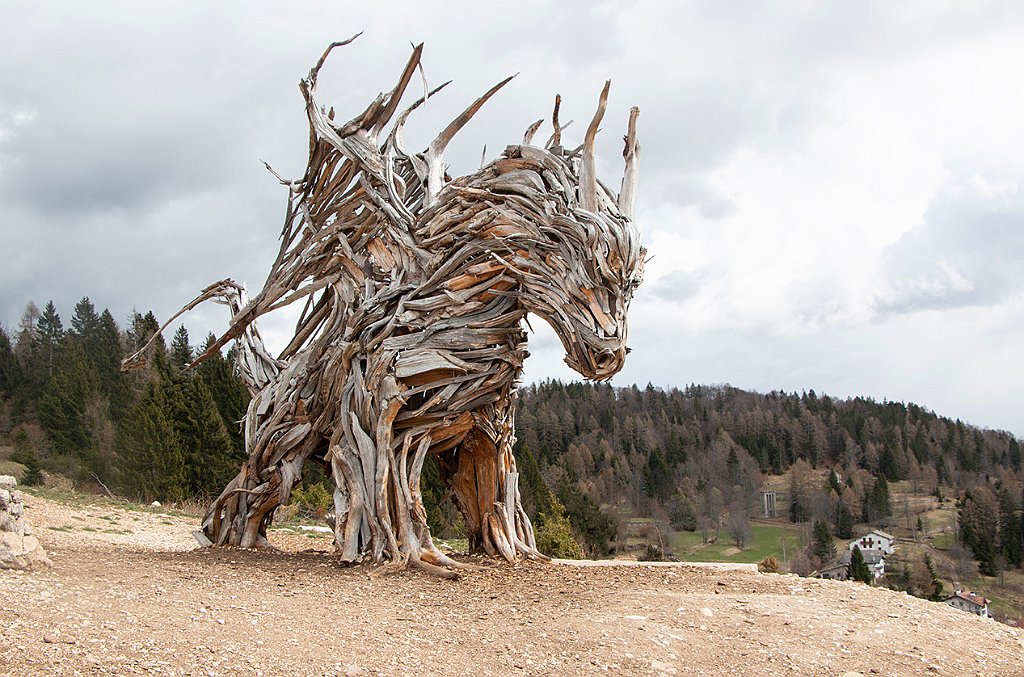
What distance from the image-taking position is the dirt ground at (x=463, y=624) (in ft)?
18.8

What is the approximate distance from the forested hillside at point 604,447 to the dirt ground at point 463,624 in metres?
8.61

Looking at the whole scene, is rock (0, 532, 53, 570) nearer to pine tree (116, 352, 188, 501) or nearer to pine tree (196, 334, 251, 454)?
pine tree (116, 352, 188, 501)

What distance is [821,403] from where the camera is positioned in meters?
112

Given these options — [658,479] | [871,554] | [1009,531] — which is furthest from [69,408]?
[1009,531]

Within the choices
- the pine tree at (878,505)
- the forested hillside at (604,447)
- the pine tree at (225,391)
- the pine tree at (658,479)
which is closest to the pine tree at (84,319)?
the forested hillside at (604,447)

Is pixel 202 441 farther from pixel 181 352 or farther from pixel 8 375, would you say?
pixel 8 375

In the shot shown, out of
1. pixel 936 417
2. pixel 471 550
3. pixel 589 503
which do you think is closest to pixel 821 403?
pixel 936 417

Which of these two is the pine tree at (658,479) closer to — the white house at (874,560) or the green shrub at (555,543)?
the white house at (874,560)

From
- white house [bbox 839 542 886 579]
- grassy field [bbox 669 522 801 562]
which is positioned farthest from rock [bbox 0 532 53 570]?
white house [bbox 839 542 886 579]

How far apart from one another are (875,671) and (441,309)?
18.6 feet

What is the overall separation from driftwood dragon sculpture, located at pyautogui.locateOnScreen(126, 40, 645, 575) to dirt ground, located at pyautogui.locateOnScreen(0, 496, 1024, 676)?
1478 millimetres

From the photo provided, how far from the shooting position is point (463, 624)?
22.8 ft

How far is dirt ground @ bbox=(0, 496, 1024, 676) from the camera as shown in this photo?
572cm

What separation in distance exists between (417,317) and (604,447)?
79951 millimetres
